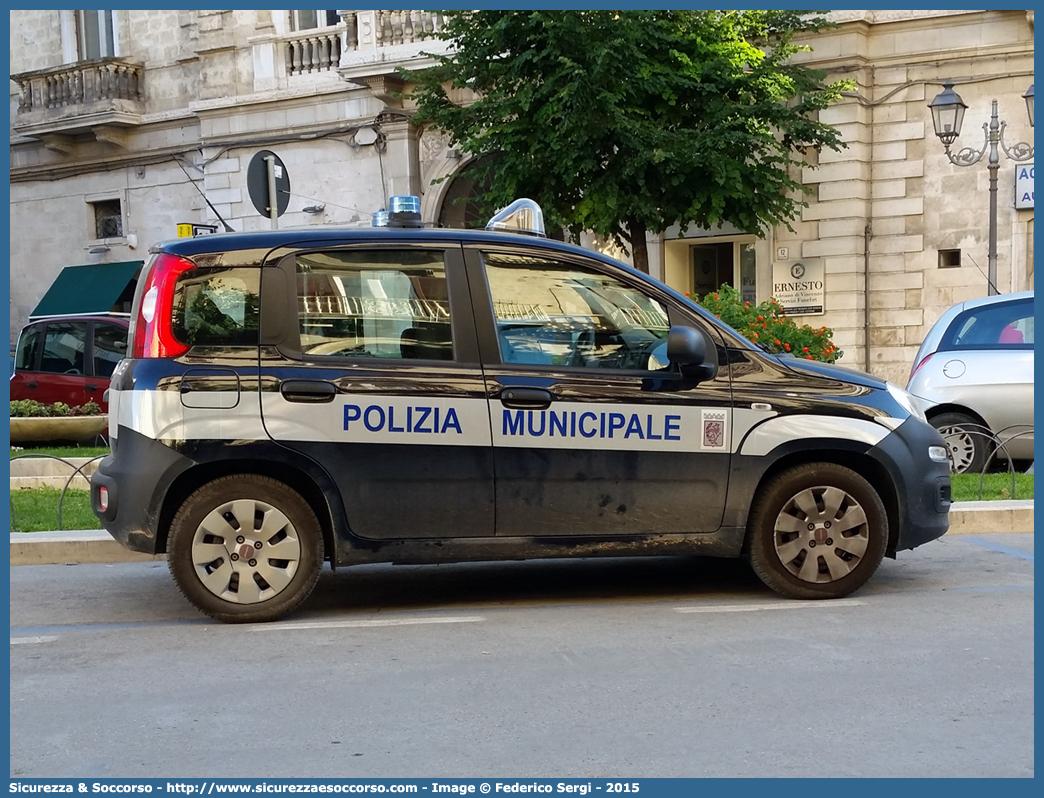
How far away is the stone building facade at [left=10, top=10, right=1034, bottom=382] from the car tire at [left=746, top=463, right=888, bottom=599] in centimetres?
1013

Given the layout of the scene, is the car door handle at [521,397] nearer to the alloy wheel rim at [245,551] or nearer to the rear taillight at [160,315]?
the alloy wheel rim at [245,551]

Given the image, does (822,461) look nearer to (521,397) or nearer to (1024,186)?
(521,397)

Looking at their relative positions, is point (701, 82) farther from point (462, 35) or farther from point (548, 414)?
point (548, 414)

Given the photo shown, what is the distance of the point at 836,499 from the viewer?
641 centimetres

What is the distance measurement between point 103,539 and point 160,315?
2.64 metres

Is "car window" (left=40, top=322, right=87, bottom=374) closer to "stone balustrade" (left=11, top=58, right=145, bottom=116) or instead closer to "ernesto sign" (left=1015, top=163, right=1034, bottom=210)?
"stone balustrade" (left=11, top=58, right=145, bottom=116)

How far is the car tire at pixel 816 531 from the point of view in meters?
6.40

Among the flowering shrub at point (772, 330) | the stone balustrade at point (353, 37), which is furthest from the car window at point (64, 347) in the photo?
the stone balustrade at point (353, 37)

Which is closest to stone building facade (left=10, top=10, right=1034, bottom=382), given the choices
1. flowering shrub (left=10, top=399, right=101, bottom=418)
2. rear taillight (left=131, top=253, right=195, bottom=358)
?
flowering shrub (left=10, top=399, right=101, bottom=418)

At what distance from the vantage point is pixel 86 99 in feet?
84.5

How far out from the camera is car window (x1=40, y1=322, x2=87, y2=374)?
15250 mm

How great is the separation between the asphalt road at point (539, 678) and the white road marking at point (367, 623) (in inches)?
0.8

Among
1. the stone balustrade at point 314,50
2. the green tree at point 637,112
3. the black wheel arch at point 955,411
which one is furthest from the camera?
the stone balustrade at point 314,50

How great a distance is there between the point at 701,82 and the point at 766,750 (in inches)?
597
